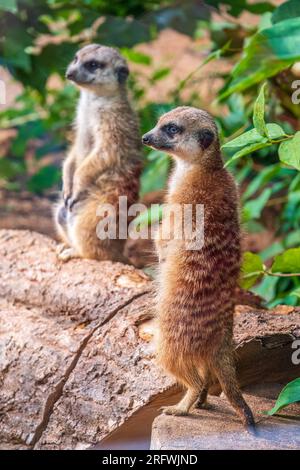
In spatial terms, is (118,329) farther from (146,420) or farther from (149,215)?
(149,215)

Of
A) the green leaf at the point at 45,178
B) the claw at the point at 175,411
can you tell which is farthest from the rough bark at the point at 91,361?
the green leaf at the point at 45,178

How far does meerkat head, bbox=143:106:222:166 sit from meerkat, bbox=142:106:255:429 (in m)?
0.11

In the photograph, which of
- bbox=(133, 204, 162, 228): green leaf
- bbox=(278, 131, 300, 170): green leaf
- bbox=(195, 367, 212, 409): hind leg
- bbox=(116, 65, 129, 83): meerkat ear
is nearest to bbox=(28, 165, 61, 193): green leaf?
bbox=(116, 65, 129, 83): meerkat ear

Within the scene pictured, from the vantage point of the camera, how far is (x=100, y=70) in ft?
12.6

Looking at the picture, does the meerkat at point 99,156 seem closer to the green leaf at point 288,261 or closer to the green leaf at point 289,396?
the green leaf at point 288,261

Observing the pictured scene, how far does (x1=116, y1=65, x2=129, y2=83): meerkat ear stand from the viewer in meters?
3.85

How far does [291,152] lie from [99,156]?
1621 mm

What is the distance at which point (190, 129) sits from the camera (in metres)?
2.62

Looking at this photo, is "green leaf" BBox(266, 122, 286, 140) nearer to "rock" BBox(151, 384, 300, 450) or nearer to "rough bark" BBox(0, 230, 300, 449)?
"rough bark" BBox(0, 230, 300, 449)

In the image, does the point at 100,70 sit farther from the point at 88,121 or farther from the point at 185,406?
the point at 185,406

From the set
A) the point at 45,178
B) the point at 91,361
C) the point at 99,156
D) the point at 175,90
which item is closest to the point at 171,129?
the point at 91,361

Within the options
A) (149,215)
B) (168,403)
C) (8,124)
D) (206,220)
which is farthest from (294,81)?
(8,124)

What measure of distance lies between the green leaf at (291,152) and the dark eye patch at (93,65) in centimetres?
173

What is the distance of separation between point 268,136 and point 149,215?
101cm
